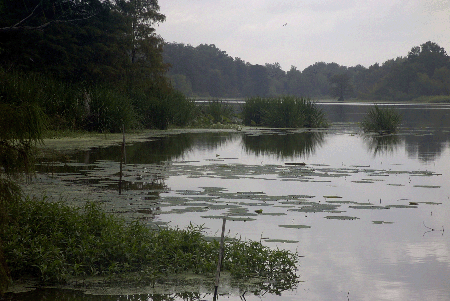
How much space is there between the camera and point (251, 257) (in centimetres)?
575

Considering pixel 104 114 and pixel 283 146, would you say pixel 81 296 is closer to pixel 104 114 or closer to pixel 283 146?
pixel 283 146

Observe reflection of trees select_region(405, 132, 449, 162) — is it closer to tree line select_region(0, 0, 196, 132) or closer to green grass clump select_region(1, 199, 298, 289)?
tree line select_region(0, 0, 196, 132)

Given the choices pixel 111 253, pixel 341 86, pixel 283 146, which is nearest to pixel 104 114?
pixel 283 146

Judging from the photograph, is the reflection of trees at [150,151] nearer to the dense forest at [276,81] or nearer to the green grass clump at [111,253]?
the green grass clump at [111,253]

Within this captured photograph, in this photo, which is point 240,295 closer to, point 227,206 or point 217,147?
point 227,206

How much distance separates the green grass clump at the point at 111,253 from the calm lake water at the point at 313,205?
326mm

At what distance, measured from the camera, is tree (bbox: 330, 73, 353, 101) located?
132m

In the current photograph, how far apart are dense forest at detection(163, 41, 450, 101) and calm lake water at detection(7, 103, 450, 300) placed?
8783 cm

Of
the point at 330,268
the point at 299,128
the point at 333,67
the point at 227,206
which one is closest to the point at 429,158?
the point at 227,206

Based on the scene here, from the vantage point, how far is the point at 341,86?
132 m

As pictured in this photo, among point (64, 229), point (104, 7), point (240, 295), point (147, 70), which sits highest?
point (104, 7)

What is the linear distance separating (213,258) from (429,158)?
12.0 meters

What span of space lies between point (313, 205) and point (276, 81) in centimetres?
15111

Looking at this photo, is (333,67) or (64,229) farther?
(333,67)
